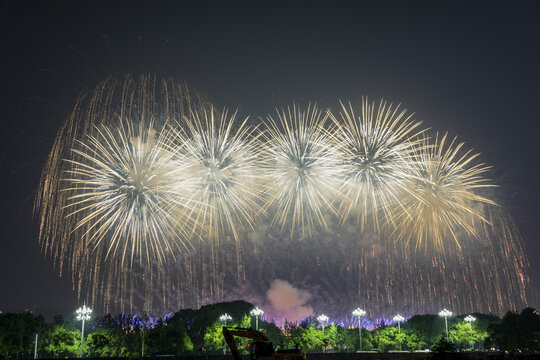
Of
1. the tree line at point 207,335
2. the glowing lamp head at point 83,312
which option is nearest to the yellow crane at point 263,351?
the tree line at point 207,335

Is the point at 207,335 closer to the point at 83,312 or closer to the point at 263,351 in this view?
the point at 83,312

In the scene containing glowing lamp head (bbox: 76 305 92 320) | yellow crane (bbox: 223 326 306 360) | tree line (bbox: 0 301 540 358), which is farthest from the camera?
tree line (bbox: 0 301 540 358)

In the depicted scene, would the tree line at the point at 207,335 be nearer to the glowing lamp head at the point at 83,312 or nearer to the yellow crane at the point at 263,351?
the glowing lamp head at the point at 83,312

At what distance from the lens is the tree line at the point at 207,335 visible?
66644 millimetres

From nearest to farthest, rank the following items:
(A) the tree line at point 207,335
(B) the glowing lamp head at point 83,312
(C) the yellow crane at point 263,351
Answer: (C) the yellow crane at point 263,351, (B) the glowing lamp head at point 83,312, (A) the tree line at point 207,335

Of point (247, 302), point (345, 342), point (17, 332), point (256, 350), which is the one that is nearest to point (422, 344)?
point (345, 342)

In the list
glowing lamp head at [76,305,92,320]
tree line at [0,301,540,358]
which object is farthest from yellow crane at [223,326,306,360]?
glowing lamp head at [76,305,92,320]

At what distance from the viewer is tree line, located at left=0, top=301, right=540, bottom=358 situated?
6664cm

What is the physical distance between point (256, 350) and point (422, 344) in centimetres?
8784

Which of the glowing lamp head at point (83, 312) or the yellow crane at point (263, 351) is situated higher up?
the glowing lamp head at point (83, 312)

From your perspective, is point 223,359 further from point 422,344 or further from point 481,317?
point 481,317

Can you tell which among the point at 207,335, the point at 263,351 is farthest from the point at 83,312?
the point at 263,351

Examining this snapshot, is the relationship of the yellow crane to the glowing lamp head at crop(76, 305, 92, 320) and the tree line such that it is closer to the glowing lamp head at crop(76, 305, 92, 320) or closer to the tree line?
the tree line

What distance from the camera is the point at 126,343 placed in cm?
8294
